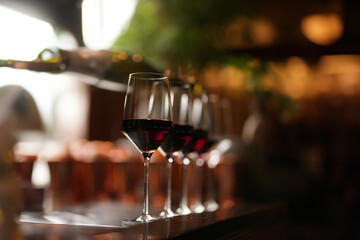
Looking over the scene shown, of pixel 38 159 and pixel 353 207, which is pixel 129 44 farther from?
pixel 38 159

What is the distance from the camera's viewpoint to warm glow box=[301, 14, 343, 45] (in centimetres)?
670

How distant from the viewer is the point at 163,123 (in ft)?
2.86

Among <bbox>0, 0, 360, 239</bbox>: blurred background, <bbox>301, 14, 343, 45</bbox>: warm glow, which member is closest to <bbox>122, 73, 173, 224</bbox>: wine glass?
<bbox>0, 0, 360, 239</bbox>: blurred background

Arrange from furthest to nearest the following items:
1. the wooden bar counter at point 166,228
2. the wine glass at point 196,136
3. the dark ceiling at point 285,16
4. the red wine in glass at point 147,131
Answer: the dark ceiling at point 285,16 → the wine glass at point 196,136 → the red wine in glass at point 147,131 → the wooden bar counter at point 166,228

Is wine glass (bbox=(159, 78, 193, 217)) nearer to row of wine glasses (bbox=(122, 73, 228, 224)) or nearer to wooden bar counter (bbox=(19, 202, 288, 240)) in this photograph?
row of wine glasses (bbox=(122, 73, 228, 224))

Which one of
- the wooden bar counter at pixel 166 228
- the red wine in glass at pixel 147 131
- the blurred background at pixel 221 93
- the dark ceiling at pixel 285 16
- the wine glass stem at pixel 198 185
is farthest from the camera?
the dark ceiling at pixel 285 16

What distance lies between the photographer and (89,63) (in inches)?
50.1

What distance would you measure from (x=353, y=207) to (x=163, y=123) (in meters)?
3.71

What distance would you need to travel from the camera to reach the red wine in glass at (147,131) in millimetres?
860

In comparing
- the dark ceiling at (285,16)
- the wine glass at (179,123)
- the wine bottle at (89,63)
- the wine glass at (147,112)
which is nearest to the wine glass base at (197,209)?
the wine glass at (179,123)

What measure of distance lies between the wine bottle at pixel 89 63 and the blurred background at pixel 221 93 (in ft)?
0.04

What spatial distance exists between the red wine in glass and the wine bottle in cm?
34

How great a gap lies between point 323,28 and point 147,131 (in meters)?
6.36

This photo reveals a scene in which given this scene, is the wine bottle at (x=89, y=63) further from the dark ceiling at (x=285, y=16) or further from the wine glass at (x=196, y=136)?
the dark ceiling at (x=285, y=16)
